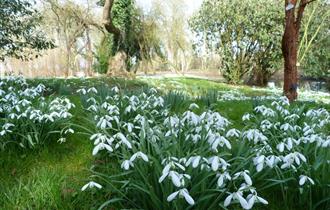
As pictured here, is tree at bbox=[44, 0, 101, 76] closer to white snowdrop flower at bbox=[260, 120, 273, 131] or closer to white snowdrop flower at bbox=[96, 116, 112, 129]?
white snowdrop flower at bbox=[260, 120, 273, 131]

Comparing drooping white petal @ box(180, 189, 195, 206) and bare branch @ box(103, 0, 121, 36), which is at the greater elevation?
bare branch @ box(103, 0, 121, 36)

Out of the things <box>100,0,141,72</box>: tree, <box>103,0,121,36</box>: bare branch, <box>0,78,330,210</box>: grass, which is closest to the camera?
<box>0,78,330,210</box>: grass

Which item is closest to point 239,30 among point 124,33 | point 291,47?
point 124,33

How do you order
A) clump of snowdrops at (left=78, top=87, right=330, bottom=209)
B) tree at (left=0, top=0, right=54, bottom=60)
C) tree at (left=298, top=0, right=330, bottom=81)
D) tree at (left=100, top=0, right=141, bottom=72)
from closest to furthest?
clump of snowdrops at (left=78, top=87, right=330, bottom=209) → tree at (left=0, top=0, right=54, bottom=60) → tree at (left=100, top=0, right=141, bottom=72) → tree at (left=298, top=0, right=330, bottom=81)

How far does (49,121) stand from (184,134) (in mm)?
1332

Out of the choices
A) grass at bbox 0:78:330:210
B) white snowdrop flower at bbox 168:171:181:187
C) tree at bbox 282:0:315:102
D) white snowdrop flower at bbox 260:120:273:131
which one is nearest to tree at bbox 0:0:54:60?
grass at bbox 0:78:330:210

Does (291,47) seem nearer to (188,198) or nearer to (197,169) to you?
(197,169)

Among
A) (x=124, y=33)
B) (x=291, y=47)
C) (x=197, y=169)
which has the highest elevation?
(x=124, y=33)

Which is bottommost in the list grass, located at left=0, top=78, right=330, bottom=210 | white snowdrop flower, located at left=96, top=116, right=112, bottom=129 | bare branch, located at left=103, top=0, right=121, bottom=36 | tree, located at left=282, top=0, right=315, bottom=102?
grass, located at left=0, top=78, right=330, bottom=210

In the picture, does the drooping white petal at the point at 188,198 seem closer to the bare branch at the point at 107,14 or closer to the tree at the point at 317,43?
the bare branch at the point at 107,14

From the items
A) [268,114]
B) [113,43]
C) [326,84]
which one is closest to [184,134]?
[268,114]

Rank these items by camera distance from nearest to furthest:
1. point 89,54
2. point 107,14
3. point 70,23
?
point 107,14, point 70,23, point 89,54

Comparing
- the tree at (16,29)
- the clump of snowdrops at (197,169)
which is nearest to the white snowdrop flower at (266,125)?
the clump of snowdrops at (197,169)

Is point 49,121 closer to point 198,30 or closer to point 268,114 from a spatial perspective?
point 268,114
